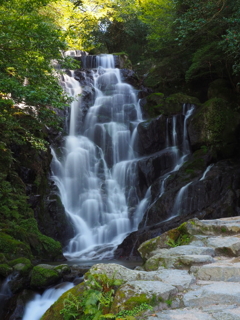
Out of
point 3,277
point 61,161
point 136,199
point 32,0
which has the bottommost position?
point 3,277

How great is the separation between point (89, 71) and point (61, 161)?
10.2 metres

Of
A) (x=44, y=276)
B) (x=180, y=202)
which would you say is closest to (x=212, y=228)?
(x=44, y=276)

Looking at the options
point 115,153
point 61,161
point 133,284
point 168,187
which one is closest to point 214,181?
point 168,187

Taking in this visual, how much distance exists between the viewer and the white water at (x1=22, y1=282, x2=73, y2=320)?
6.34 metres

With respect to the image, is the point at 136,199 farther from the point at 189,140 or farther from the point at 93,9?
the point at 93,9

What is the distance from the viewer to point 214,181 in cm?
1166

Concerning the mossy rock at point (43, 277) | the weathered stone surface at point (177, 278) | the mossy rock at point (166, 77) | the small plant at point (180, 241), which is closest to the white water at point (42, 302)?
the mossy rock at point (43, 277)

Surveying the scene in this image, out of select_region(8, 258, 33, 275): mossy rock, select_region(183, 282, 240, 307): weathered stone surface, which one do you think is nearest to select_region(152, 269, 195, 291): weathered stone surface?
select_region(183, 282, 240, 307): weathered stone surface

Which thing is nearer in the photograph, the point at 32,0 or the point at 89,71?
the point at 32,0

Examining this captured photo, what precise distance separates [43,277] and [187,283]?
4723 millimetres

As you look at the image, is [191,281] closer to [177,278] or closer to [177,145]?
[177,278]

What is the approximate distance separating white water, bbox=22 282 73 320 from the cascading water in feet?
12.1

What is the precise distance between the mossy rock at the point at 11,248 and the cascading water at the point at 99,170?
8.35 feet

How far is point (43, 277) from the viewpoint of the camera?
699 cm
